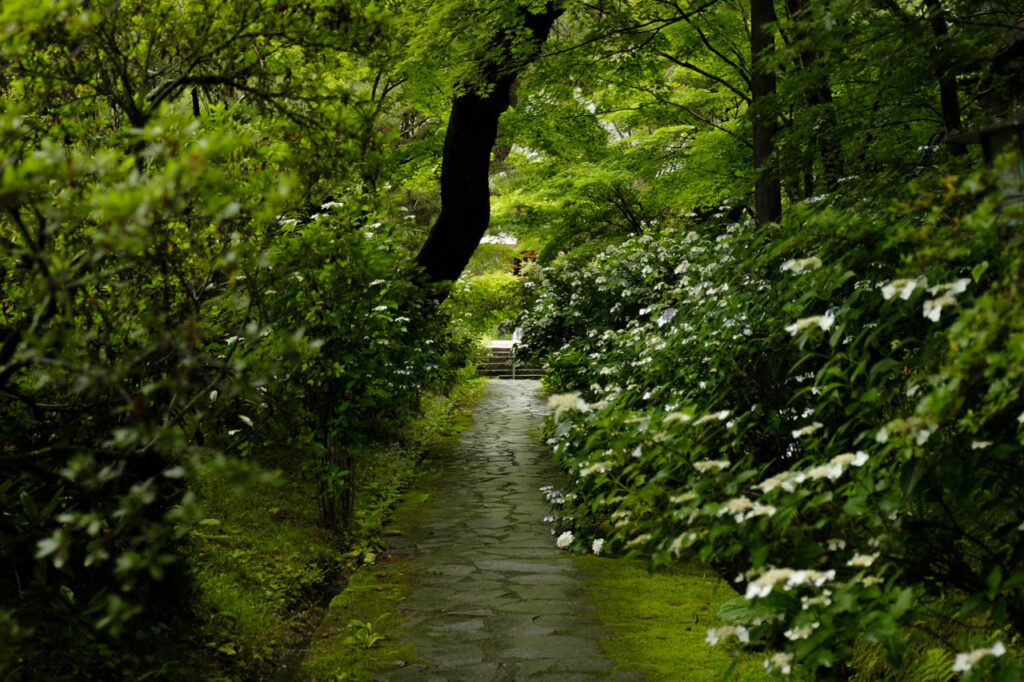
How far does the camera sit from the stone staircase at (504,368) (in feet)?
78.6

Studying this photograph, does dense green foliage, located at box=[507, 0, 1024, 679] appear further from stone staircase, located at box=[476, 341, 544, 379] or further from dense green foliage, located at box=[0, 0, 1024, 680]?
stone staircase, located at box=[476, 341, 544, 379]

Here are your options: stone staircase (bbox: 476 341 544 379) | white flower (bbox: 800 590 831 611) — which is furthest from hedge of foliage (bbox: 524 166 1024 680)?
stone staircase (bbox: 476 341 544 379)

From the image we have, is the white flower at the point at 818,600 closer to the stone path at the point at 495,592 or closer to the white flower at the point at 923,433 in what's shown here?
the white flower at the point at 923,433

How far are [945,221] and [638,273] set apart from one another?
6477 millimetres

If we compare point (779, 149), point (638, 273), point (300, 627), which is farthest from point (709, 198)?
point (300, 627)

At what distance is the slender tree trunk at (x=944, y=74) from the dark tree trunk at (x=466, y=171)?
4068 mm

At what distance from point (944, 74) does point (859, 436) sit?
8.63 feet

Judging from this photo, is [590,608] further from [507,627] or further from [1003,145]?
[1003,145]

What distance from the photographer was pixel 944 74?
155 inches

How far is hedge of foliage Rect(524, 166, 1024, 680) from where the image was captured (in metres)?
1.98

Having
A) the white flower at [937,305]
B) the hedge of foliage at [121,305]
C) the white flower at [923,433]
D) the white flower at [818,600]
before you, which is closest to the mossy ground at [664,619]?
the white flower at [818,600]

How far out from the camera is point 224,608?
4.17 meters

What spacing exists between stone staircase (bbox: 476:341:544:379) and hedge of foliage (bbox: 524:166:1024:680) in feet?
62.3

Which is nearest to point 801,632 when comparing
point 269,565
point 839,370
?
point 839,370
